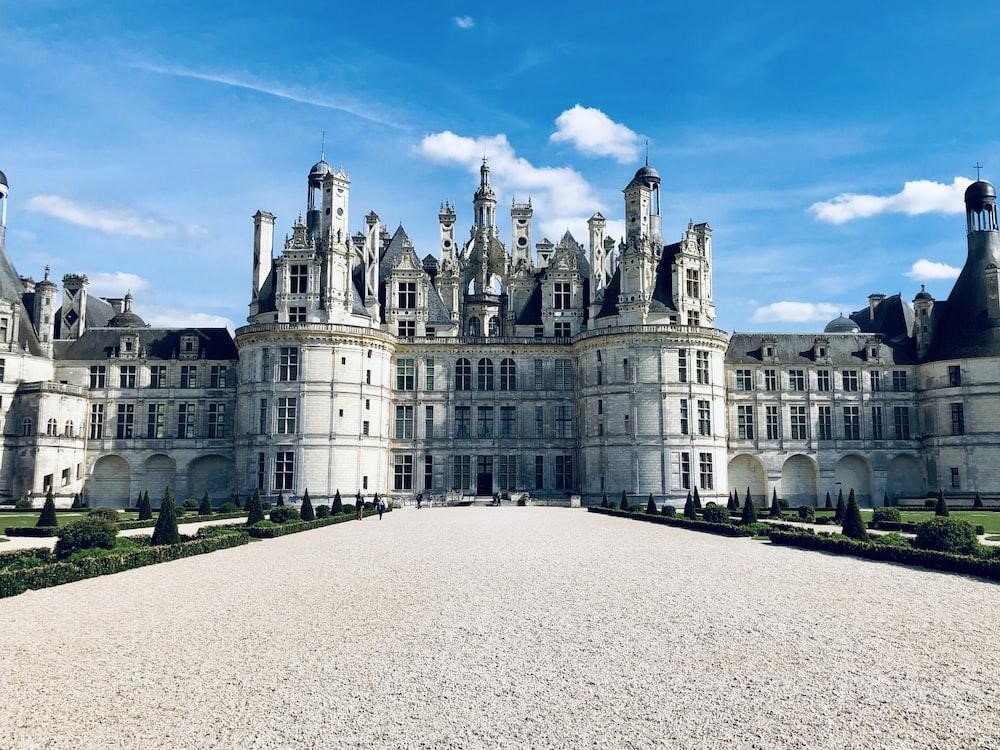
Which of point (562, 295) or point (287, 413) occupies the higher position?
point (562, 295)

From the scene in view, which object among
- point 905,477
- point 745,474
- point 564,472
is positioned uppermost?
point 564,472

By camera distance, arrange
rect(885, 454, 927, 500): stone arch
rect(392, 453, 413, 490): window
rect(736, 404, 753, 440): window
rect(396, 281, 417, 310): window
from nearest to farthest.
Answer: rect(392, 453, 413, 490): window → rect(885, 454, 927, 500): stone arch → rect(736, 404, 753, 440): window → rect(396, 281, 417, 310): window

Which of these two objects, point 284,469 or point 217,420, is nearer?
point 284,469

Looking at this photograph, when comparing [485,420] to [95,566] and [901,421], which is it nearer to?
[901,421]

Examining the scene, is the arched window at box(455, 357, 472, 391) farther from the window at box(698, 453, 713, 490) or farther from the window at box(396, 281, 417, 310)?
the window at box(698, 453, 713, 490)

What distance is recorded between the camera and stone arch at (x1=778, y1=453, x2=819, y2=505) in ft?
206

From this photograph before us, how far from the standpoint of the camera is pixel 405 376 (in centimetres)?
6300

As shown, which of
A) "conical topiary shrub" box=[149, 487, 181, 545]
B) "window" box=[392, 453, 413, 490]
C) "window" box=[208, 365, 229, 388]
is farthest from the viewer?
"window" box=[208, 365, 229, 388]

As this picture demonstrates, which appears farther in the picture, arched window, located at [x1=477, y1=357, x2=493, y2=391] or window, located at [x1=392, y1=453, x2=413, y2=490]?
arched window, located at [x1=477, y1=357, x2=493, y2=391]

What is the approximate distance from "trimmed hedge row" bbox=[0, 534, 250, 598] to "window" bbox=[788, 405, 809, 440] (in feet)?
154

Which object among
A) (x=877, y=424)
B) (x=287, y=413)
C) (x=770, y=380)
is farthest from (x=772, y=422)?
(x=287, y=413)

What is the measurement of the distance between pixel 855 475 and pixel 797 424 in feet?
19.3

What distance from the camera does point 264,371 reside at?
57.3 metres

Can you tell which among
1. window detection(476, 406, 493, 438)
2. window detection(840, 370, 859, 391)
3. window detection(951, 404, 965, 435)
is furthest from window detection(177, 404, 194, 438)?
window detection(951, 404, 965, 435)
